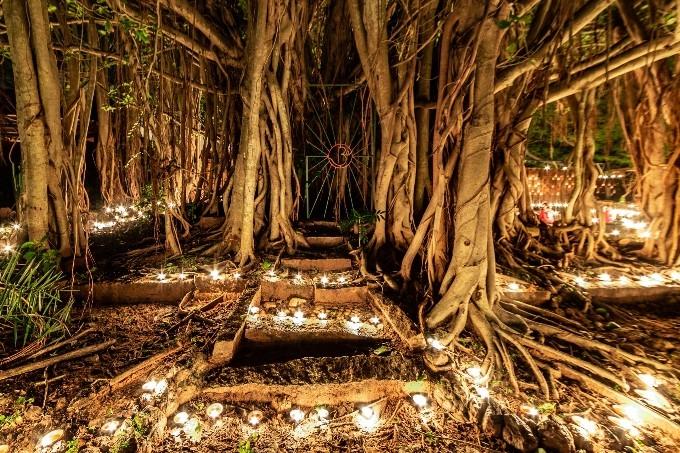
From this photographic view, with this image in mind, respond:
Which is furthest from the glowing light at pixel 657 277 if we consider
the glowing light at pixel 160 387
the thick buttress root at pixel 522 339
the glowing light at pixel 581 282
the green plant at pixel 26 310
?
the green plant at pixel 26 310

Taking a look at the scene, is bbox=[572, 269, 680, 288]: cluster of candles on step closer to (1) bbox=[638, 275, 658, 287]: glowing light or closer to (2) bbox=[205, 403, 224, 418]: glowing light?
(1) bbox=[638, 275, 658, 287]: glowing light

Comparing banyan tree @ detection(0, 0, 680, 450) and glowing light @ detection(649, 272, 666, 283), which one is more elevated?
banyan tree @ detection(0, 0, 680, 450)

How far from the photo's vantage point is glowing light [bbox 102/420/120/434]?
1696mm

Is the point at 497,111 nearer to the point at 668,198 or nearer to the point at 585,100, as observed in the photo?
the point at 585,100

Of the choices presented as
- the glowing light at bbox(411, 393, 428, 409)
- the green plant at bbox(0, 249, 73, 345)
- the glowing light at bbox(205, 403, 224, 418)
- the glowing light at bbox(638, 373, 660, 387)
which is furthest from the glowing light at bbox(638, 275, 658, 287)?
the green plant at bbox(0, 249, 73, 345)

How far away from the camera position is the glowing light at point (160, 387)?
6.35 feet

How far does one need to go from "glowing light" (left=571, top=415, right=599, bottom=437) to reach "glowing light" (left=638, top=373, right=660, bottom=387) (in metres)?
0.73

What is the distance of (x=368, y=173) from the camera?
17.0 feet

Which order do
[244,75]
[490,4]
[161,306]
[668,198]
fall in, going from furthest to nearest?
[668,198] → [244,75] → [161,306] → [490,4]

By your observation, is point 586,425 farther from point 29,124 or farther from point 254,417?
point 29,124

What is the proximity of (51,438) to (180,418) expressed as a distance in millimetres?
598

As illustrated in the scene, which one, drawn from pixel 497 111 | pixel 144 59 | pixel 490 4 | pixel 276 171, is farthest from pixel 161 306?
pixel 497 111

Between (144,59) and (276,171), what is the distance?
8.10 feet

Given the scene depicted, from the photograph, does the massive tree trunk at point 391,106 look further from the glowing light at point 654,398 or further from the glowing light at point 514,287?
the glowing light at point 654,398
